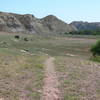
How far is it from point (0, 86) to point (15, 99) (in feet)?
7.42

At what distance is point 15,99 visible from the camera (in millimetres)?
10195

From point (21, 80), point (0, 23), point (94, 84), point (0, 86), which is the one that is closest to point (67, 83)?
point (94, 84)

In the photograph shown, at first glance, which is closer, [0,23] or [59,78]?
[59,78]

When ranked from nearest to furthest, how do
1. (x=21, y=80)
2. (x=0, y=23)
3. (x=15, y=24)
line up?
(x=21, y=80), (x=0, y=23), (x=15, y=24)

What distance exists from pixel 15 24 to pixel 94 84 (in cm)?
18202

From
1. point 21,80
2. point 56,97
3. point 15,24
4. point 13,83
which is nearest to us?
point 56,97

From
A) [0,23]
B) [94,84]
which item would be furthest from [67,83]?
[0,23]

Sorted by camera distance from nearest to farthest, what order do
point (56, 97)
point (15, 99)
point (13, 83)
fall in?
1. point (15, 99)
2. point (56, 97)
3. point (13, 83)

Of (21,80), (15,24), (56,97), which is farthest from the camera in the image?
(15,24)

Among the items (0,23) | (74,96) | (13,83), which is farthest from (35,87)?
(0,23)

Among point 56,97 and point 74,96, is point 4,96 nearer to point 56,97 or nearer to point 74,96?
point 56,97

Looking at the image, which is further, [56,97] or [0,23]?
[0,23]

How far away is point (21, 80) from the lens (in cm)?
1410

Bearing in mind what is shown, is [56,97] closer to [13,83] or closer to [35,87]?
[35,87]
